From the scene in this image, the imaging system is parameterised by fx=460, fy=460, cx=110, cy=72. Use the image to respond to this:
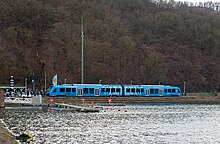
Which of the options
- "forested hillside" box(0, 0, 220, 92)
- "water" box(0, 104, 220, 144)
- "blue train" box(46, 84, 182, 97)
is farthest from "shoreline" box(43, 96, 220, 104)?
"forested hillside" box(0, 0, 220, 92)

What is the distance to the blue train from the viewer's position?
237 ft

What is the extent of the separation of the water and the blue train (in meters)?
19.4

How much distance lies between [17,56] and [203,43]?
161 ft

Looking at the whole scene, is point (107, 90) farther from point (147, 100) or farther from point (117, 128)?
point (117, 128)

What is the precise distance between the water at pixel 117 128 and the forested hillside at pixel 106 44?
1639 inches

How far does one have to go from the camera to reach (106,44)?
3979 inches

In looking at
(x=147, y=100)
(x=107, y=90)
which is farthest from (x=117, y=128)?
(x=107, y=90)

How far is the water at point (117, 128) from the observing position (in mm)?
32344

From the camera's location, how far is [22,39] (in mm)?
100438

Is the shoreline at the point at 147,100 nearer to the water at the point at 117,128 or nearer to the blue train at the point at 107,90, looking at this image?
the blue train at the point at 107,90

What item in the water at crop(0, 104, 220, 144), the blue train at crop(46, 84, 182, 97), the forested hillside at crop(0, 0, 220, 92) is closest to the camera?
the water at crop(0, 104, 220, 144)

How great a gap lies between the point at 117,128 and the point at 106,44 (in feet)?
206

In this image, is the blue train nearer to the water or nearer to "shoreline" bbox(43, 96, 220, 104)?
"shoreline" bbox(43, 96, 220, 104)

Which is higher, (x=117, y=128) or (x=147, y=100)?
(x=147, y=100)
